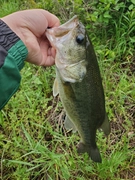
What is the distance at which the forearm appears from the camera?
1856 mm

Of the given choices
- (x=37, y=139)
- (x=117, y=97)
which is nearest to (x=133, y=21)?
(x=117, y=97)

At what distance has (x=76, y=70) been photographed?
2.03 m

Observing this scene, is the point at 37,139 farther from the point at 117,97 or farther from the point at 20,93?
the point at 117,97

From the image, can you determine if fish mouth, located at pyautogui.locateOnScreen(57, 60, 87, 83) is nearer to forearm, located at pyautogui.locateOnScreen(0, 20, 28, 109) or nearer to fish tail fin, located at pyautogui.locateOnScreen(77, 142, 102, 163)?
forearm, located at pyautogui.locateOnScreen(0, 20, 28, 109)

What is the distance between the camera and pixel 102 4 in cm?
388

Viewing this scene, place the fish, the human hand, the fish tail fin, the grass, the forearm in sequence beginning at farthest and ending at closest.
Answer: the grass
the fish tail fin
the human hand
the fish
the forearm

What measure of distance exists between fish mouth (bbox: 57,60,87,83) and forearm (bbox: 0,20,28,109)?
0.27 meters

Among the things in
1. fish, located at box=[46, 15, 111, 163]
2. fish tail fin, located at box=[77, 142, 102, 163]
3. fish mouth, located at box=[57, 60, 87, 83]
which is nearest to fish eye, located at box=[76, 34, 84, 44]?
fish, located at box=[46, 15, 111, 163]

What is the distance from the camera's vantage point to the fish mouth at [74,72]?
2016 mm

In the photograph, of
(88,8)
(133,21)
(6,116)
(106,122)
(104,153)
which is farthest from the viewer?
(88,8)

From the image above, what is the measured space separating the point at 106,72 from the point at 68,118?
1.29 meters

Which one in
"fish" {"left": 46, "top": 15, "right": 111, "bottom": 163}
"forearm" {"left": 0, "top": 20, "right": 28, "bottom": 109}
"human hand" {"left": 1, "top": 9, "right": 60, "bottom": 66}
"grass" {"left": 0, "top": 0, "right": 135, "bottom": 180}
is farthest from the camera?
"grass" {"left": 0, "top": 0, "right": 135, "bottom": 180}

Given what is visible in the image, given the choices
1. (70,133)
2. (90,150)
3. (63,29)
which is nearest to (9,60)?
(63,29)

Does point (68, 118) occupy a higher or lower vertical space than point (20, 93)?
higher
